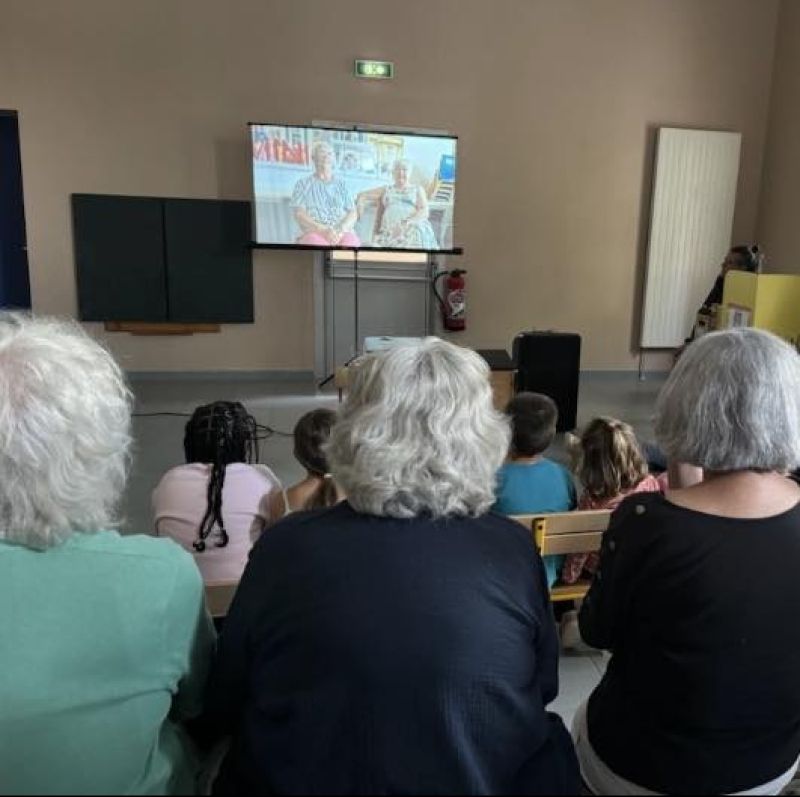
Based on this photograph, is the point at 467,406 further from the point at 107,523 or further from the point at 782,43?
the point at 782,43

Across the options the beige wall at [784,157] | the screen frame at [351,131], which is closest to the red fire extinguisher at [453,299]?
the screen frame at [351,131]

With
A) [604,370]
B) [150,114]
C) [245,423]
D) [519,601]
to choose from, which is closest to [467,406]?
[519,601]

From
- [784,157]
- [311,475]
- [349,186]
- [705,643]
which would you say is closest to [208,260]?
[349,186]

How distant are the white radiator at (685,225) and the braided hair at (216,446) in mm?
5507

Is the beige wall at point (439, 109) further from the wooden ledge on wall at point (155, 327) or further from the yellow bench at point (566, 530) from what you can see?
the yellow bench at point (566, 530)

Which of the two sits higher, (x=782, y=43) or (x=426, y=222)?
(x=782, y=43)

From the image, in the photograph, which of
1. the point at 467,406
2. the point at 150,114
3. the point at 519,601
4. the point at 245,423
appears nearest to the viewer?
the point at 519,601

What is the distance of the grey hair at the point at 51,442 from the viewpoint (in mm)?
1033

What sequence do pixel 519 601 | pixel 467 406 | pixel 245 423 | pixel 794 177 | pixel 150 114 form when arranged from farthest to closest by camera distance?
pixel 794 177
pixel 150 114
pixel 245 423
pixel 467 406
pixel 519 601

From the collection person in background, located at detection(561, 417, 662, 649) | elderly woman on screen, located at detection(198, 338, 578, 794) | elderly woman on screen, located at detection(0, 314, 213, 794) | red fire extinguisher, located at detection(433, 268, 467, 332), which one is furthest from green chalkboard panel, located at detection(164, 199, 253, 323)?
elderly woman on screen, located at detection(198, 338, 578, 794)

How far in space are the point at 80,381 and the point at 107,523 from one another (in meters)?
0.22

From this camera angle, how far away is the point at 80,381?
1090 mm

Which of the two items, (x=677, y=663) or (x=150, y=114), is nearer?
(x=677, y=663)

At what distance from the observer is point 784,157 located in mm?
6629
